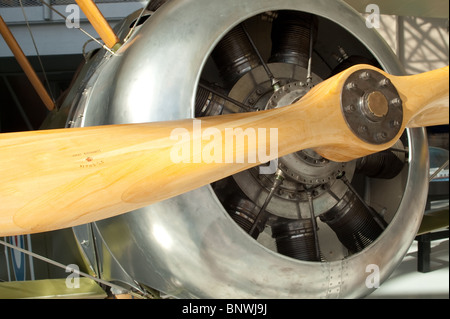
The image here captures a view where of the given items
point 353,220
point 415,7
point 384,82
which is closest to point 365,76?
point 384,82

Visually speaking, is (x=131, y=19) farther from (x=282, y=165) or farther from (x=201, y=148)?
(x=201, y=148)

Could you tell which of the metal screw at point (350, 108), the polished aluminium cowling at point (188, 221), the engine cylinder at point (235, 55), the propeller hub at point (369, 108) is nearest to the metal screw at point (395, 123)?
the propeller hub at point (369, 108)

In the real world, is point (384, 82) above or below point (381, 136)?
above

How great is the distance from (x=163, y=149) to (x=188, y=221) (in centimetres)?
27

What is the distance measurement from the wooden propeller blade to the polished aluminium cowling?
0.18 meters

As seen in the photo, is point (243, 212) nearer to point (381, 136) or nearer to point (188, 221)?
point (188, 221)

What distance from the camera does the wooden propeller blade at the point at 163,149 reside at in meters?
0.84

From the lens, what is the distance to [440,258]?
4.31 meters

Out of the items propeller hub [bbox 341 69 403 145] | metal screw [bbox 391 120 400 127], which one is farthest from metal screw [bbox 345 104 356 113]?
metal screw [bbox 391 120 400 127]

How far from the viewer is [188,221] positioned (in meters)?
1.14

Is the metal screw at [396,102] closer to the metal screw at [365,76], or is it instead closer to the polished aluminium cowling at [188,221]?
the metal screw at [365,76]

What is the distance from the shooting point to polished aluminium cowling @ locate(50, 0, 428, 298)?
115 centimetres
